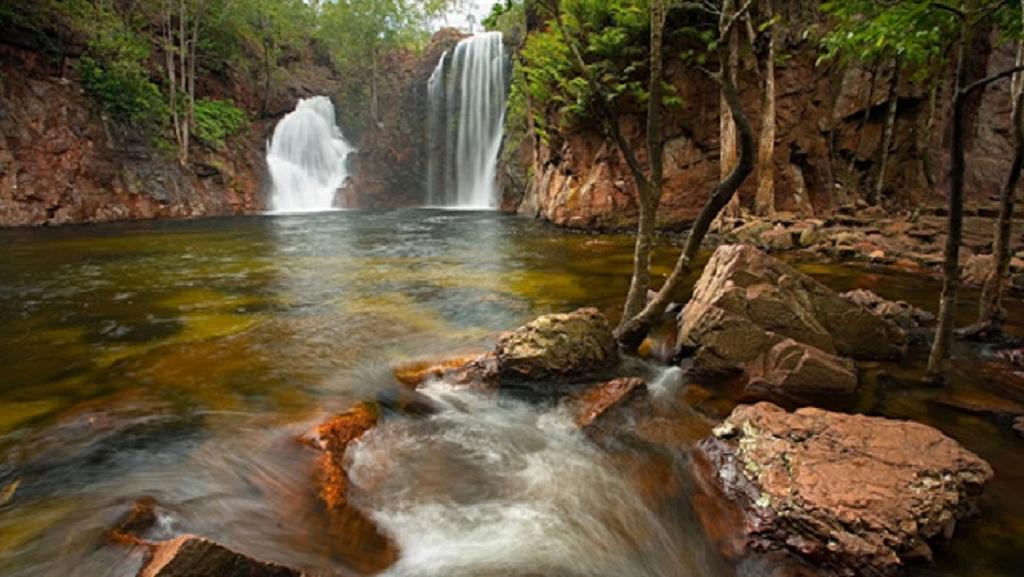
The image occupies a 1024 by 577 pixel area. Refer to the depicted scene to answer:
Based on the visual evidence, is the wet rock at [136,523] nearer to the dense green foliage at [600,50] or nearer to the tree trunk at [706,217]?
the tree trunk at [706,217]

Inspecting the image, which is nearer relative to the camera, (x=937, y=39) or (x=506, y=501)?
(x=506, y=501)

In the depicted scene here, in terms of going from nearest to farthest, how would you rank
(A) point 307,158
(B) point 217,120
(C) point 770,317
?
(C) point 770,317, (B) point 217,120, (A) point 307,158

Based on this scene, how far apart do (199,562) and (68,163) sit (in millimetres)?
25938

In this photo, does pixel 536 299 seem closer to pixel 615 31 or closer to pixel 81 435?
pixel 81 435

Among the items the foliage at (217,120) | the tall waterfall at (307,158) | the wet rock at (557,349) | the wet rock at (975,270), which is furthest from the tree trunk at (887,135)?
the foliage at (217,120)

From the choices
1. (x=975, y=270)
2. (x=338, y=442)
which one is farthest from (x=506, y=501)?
(x=975, y=270)

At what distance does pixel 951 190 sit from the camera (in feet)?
15.3

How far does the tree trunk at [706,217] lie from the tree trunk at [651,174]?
0.71 feet

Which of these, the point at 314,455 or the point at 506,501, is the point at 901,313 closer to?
the point at 506,501

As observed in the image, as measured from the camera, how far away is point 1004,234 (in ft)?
18.5

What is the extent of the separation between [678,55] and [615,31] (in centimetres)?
267

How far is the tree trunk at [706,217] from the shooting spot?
4.82m

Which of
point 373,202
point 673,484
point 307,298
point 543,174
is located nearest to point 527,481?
point 673,484

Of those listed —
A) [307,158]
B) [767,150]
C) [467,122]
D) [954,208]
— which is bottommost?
[954,208]
